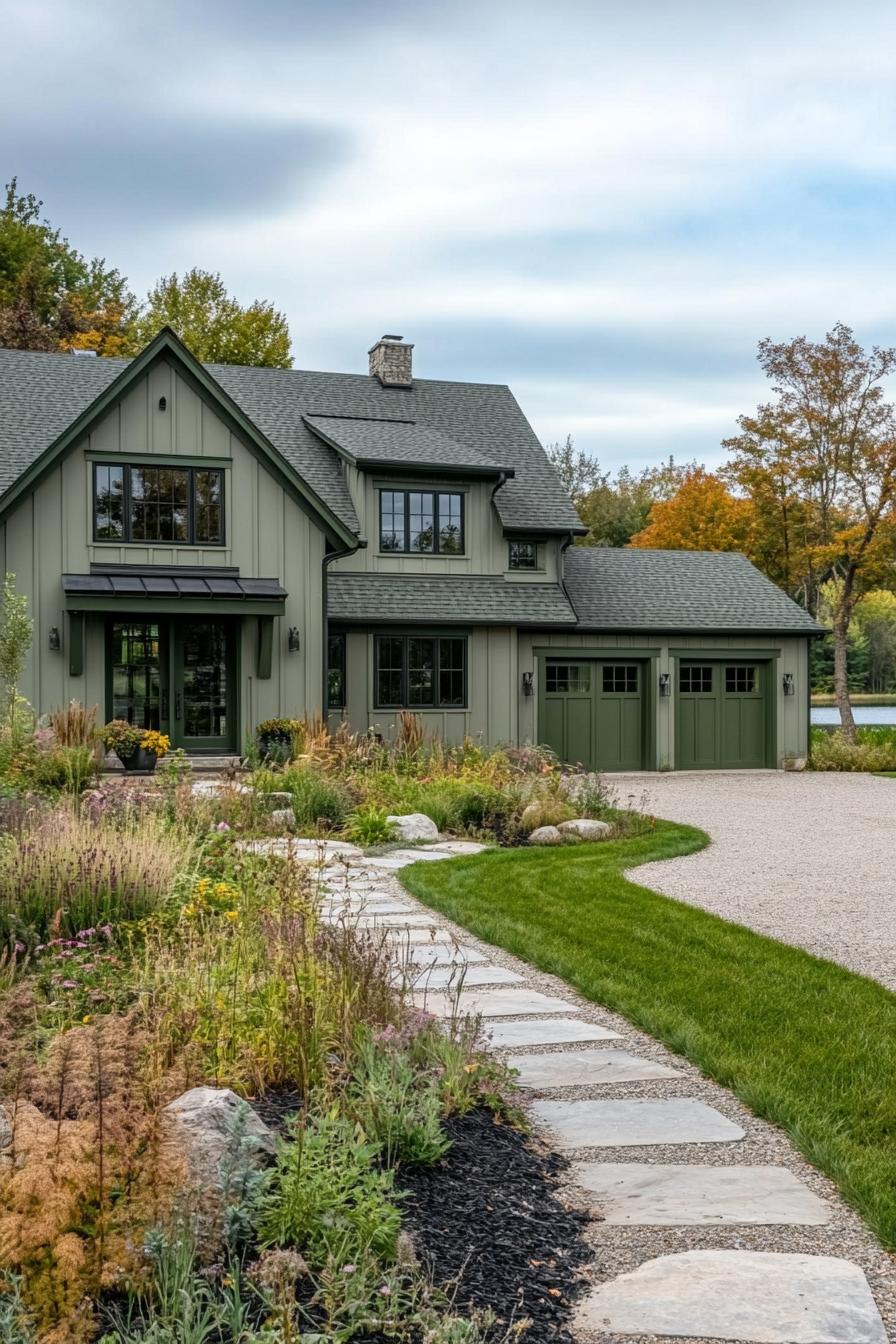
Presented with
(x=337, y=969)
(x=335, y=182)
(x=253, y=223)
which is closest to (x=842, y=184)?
(x=335, y=182)

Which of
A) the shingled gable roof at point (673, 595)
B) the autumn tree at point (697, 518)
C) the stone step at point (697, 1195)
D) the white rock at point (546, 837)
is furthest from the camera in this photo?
the autumn tree at point (697, 518)

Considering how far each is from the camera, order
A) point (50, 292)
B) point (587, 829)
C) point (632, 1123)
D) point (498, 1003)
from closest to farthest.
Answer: point (632, 1123)
point (498, 1003)
point (587, 829)
point (50, 292)

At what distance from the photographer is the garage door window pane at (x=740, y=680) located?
73.6ft

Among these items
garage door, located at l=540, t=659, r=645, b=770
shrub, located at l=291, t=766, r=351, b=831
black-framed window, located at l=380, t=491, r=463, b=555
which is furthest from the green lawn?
garage door, located at l=540, t=659, r=645, b=770

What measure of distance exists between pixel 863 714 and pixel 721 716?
23.4 meters

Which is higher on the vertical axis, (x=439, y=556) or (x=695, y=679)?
(x=439, y=556)

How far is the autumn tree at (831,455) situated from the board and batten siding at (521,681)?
456cm

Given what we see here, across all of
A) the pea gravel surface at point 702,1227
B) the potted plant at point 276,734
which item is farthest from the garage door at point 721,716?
the pea gravel surface at point 702,1227

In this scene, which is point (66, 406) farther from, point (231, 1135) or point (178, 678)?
point (231, 1135)

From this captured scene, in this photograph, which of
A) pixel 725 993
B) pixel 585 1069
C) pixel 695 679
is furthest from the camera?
pixel 695 679

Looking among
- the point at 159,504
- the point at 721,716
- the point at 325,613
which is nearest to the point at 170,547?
the point at 159,504

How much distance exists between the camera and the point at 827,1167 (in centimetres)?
400

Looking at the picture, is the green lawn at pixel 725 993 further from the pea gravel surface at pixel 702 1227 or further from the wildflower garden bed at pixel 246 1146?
the wildflower garden bed at pixel 246 1146

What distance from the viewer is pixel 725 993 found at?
628cm
